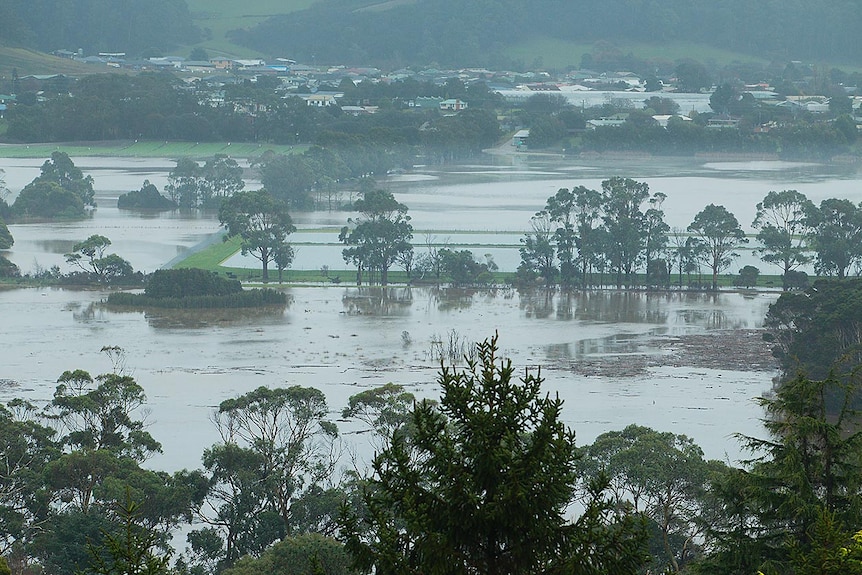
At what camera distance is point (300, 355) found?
2436 centimetres

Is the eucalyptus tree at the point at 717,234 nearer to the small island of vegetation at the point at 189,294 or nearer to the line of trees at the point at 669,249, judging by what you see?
the line of trees at the point at 669,249

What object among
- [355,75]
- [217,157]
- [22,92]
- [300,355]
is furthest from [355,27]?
[300,355]

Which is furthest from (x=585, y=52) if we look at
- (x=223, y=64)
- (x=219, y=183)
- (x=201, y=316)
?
(x=201, y=316)

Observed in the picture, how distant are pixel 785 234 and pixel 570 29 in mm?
76343

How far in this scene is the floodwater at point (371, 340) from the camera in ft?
67.1

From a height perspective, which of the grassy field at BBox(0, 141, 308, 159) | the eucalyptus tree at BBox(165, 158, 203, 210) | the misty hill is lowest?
the eucalyptus tree at BBox(165, 158, 203, 210)

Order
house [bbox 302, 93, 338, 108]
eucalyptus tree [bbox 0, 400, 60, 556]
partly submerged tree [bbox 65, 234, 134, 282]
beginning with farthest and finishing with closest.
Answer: house [bbox 302, 93, 338, 108] < partly submerged tree [bbox 65, 234, 134, 282] < eucalyptus tree [bbox 0, 400, 60, 556]

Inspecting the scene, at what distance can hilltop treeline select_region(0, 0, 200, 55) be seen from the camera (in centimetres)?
10719

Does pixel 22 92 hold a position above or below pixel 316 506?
above

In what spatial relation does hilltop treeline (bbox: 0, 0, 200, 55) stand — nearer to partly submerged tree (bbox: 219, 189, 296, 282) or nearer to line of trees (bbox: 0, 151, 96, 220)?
line of trees (bbox: 0, 151, 96, 220)

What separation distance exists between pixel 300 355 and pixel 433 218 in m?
16.1

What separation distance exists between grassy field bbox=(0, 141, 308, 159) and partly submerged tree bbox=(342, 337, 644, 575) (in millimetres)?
51180

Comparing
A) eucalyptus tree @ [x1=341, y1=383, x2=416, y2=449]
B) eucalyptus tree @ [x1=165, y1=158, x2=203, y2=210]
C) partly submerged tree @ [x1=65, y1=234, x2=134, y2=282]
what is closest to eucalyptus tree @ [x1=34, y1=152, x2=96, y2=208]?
eucalyptus tree @ [x1=165, y1=158, x2=203, y2=210]

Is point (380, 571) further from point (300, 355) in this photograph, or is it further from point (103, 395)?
point (300, 355)
